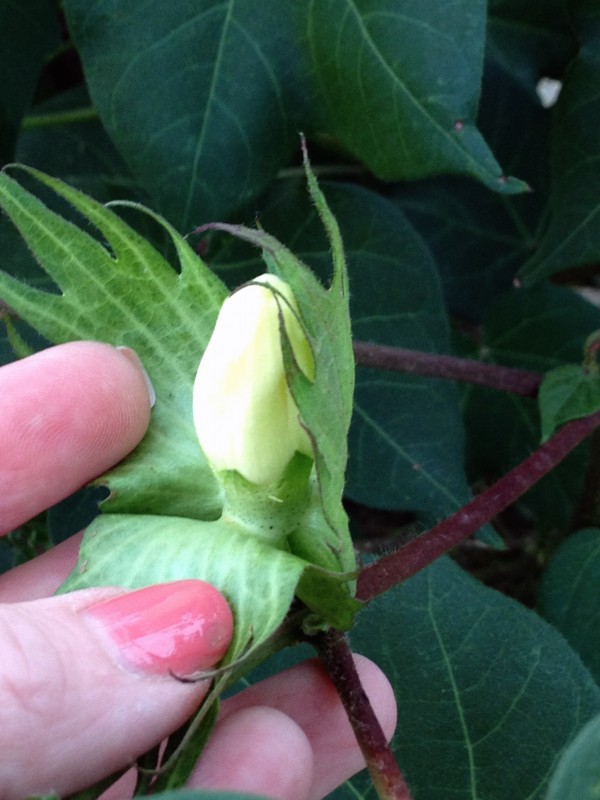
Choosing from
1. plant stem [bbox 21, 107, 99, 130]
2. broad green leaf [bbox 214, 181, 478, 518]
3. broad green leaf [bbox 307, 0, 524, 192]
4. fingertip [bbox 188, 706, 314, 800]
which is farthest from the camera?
plant stem [bbox 21, 107, 99, 130]

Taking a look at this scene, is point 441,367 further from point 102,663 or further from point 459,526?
point 102,663

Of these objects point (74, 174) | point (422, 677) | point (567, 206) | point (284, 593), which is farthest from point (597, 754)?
point (74, 174)

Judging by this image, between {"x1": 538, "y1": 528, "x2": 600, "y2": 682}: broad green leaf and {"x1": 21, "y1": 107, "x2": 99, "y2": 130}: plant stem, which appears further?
{"x1": 21, "y1": 107, "x2": 99, "y2": 130}: plant stem

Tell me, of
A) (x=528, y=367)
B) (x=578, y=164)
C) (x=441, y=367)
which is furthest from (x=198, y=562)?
(x=528, y=367)

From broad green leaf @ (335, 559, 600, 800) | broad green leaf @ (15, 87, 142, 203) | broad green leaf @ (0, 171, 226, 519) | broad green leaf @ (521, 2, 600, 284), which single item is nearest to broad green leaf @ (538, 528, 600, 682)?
broad green leaf @ (335, 559, 600, 800)

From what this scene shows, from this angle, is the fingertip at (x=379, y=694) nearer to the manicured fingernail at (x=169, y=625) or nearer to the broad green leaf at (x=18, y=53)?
the manicured fingernail at (x=169, y=625)

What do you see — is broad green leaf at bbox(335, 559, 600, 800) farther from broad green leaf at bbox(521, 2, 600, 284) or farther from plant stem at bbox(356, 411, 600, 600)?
broad green leaf at bbox(521, 2, 600, 284)

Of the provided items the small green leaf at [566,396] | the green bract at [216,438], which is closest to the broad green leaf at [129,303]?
the green bract at [216,438]
